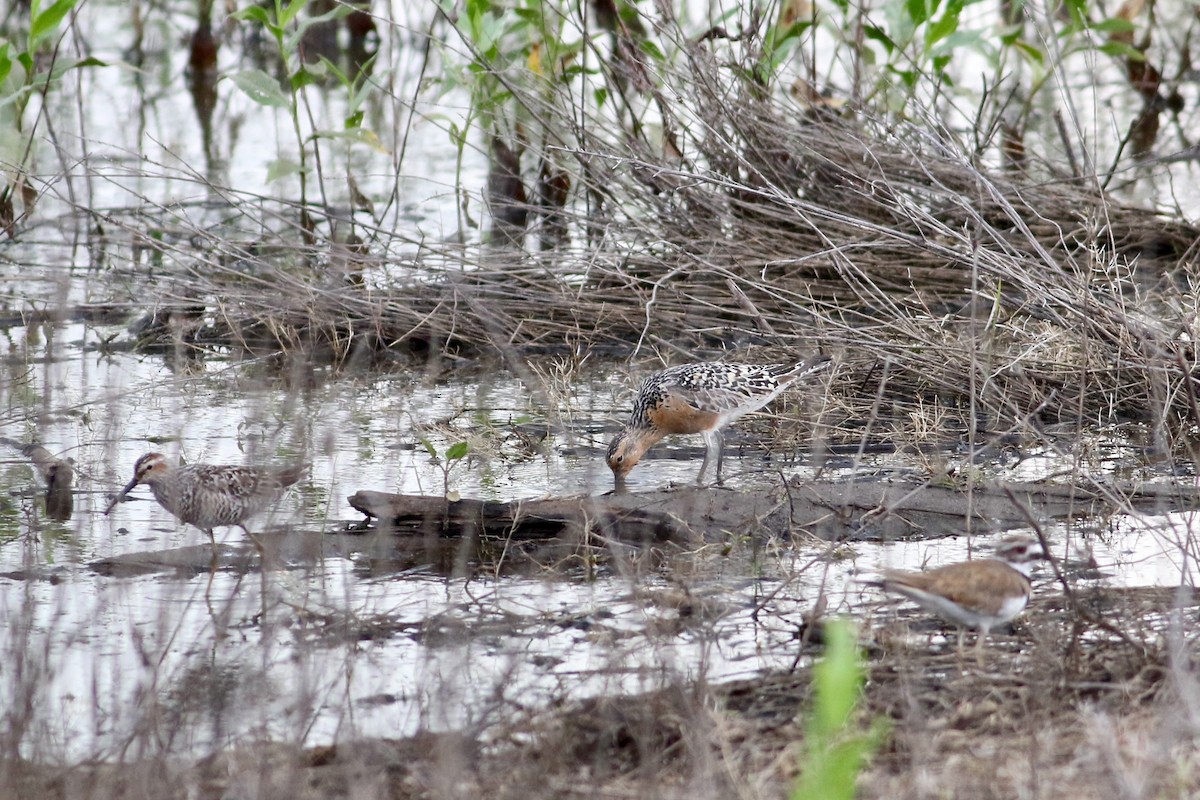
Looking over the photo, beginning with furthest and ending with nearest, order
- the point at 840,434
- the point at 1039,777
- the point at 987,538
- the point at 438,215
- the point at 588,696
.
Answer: the point at 438,215, the point at 840,434, the point at 987,538, the point at 588,696, the point at 1039,777

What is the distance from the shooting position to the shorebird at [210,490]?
19.6 feet

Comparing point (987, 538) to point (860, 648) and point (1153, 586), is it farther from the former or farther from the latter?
point (860, 648)

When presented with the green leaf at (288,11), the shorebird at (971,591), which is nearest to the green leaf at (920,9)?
the green leaf at (288,11)

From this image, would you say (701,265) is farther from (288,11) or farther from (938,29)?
(288,11)

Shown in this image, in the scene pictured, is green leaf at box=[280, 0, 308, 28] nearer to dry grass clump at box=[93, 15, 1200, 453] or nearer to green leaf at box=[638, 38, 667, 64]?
dry grass clump at box=[93, 15, 1200, 453]

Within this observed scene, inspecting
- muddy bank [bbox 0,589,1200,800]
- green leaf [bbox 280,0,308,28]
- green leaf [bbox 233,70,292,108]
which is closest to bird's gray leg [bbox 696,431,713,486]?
muddy bank [bbox 0,589,1200,800]

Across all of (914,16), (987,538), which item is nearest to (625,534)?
(987,538)

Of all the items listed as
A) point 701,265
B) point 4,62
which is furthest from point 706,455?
point 4,62

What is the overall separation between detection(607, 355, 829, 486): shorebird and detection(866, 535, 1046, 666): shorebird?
2305 mm

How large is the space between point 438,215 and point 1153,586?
723 centimetres

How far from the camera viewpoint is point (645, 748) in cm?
389

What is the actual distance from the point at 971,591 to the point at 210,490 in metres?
2.88

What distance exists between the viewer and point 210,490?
5953 millimetres

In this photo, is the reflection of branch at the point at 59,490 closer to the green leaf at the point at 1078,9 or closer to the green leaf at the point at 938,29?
the green leaf at the point at 938,29
